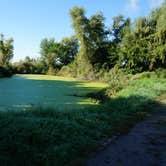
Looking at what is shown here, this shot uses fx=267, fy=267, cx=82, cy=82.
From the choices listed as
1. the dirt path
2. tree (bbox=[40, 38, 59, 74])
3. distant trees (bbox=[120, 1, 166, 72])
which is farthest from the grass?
tree (bbox=[40, 38, 59, 74])

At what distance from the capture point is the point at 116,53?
29.6m

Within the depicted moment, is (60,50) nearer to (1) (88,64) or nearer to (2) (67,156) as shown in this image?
(1) (88,64)

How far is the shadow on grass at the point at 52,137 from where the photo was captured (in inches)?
153

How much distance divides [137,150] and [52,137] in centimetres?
149

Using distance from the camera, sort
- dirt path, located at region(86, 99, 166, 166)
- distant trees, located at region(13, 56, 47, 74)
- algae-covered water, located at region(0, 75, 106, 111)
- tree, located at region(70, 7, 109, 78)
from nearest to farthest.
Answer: dirt path, located at region(86, 99, 166, 166), algae-covered water, located at region(0, 75, 106, 111), tree, located at region(70, 7, 109, 78), distant trees, located at region(13, 56, 47, 74)

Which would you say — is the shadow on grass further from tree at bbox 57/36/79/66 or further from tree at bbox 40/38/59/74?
tree at bbox 57/36/79/66

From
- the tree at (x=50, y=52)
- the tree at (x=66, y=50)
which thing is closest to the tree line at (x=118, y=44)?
the tree at (x=50, y=52)

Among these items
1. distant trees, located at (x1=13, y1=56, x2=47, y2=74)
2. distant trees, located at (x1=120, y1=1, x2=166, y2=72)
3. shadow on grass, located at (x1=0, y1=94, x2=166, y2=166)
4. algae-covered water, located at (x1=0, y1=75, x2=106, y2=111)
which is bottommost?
algae-covered water, located at (x1=0, y1=75, x2=106, y2=111)

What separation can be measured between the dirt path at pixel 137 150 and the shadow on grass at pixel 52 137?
0.88 feet

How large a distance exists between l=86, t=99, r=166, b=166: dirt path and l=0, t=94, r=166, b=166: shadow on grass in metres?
0.27

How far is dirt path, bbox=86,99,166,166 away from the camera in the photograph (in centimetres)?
409

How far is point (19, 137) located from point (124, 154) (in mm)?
1739

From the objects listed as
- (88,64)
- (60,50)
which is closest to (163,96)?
(88,64)

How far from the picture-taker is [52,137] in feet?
15.1
